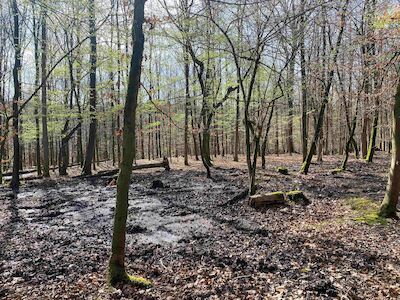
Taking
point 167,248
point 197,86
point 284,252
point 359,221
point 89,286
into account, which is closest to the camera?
point 89,286

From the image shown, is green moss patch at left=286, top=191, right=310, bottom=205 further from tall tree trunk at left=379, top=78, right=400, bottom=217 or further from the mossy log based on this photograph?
tall tree trunk at left=379, top=78, right=400, bottom=217

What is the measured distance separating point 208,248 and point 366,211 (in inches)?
172

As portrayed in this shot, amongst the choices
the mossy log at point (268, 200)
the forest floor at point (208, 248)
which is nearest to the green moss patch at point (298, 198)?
the forest floor at point (208, 248)

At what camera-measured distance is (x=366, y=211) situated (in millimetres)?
8062

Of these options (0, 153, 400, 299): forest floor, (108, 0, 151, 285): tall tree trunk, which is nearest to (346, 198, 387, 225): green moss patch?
(0, 153, 400, 299): forest floor

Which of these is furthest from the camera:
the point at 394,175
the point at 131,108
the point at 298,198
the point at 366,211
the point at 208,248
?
the point at 298,198

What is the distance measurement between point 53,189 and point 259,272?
39.9 feet

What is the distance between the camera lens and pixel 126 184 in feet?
14.5

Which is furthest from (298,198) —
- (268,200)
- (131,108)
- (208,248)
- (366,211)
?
(131,108)

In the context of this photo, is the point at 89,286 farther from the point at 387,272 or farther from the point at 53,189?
the point at 53,189

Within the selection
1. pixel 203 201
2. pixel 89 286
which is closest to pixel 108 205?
pixel 203 201

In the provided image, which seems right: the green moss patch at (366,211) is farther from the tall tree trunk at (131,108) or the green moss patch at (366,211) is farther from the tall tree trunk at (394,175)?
the tall tree trunk at (131,108)

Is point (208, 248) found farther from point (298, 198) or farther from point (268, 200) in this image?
point (298, 198)

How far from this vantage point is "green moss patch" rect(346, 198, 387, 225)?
7320 millimetres
